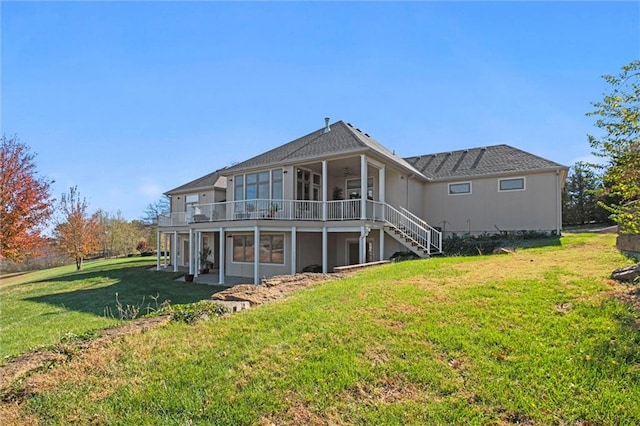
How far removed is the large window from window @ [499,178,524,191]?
1124cm

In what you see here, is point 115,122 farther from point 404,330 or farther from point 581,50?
point 581,50

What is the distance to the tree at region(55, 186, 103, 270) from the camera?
86.8ft

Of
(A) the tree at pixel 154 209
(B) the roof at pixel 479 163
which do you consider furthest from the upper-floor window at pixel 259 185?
(A) the tree at pixel 154 209

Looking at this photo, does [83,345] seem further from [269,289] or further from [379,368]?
[379,368]

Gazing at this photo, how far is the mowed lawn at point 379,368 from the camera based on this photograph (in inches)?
127

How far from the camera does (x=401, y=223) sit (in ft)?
50.5

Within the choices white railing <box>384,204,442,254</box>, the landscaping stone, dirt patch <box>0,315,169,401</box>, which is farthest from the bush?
dirt patch <box>0,315,169,401</box>

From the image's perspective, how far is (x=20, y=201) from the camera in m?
15.4

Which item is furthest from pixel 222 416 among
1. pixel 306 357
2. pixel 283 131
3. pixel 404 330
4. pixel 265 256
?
pixel 283 131

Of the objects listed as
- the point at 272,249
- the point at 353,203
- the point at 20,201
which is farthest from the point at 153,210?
the point at 353,203

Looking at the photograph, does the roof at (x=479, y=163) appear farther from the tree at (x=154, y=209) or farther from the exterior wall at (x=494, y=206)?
the tree at (x=154, y=209)

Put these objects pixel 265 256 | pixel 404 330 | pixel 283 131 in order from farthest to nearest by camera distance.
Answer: pixel 283 131 < pixel 265 256 < pixel 404 330

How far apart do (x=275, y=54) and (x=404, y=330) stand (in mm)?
9053

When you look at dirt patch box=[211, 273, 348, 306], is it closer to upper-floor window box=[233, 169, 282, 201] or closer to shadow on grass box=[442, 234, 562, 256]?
shadow on grass box=[442, 234, 562, 256]
